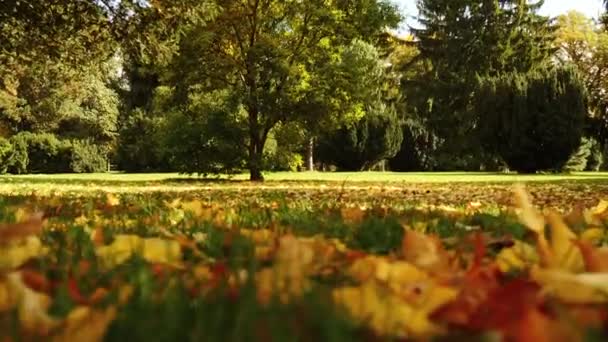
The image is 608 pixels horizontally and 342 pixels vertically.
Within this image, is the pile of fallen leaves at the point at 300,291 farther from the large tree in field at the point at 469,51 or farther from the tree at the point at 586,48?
the tree at the point at 586,48

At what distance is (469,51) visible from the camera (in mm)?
40375

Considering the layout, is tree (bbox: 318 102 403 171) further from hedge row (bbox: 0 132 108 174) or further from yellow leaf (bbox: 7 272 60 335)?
yellow leaf (bbox: 7 272 60 335)

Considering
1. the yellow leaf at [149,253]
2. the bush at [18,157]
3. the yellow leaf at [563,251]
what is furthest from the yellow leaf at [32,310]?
the bush at [18,157]

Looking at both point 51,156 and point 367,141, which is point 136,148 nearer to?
point 51,156

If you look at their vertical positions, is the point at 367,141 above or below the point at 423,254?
above

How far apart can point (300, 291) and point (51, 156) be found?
3583 cm

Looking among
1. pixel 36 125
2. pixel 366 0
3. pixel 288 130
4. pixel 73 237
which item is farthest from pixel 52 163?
pixel 73 237

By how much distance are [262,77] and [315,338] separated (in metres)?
17.8

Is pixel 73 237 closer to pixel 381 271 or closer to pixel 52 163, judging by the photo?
pixel 381 271

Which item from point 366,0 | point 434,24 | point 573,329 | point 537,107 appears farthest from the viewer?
point 434,24

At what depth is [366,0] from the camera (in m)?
17.5

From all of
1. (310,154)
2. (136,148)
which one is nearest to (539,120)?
(310,154)

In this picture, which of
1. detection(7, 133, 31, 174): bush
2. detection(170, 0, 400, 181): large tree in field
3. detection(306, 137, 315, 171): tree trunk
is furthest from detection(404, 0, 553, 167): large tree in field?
detection(7, 133, 31, 174): bush

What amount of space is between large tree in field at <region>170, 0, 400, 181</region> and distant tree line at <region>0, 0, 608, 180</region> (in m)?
0.04
